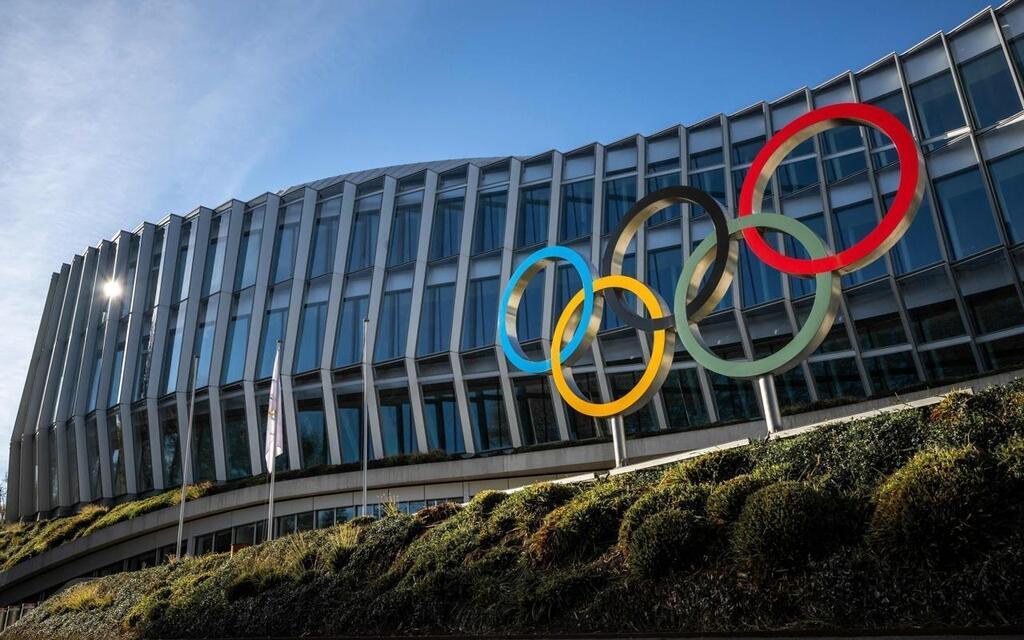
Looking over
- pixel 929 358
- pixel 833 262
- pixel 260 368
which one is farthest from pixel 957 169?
pixel 260 368

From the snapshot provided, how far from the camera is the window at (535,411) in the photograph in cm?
3388

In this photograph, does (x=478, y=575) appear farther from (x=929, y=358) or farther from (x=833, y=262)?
(x=929, y=358)

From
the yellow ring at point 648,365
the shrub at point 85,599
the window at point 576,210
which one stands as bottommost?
the shrub at point 85,599

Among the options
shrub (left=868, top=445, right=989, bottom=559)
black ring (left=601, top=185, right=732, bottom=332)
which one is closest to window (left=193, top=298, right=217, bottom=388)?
black ring (left=601, top=185, right=732, bottom=332)

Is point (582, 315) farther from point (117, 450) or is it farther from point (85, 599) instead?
point (117, 450)

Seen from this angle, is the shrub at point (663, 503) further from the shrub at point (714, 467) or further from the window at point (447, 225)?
the window at point (447, 225)

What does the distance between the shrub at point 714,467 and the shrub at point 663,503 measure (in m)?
0.60

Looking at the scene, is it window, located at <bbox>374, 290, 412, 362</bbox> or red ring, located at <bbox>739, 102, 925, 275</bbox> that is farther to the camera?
window, located at <bbox>374, 290, 412, 362</bbox>

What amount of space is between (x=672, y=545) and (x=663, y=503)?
147 centimetres

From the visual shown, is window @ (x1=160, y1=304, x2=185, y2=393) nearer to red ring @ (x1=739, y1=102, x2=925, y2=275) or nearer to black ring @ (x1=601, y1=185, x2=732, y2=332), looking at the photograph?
black ring @ (x1=601, y1=185, x2=732, y2=332)

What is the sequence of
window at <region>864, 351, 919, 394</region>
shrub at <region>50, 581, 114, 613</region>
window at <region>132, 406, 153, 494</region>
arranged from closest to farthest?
shrub at <region>50, 581, 114, 613</region> → window at <region>864, 351, 919, 394</region> → window at <region>132, 406, 153, 494</region>

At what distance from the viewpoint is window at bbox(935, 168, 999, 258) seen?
2873 centimetres

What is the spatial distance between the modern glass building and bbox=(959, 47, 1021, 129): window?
0.25 feet

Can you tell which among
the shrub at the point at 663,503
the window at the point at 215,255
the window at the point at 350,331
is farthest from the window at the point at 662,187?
the shrub at the point at 663,503
